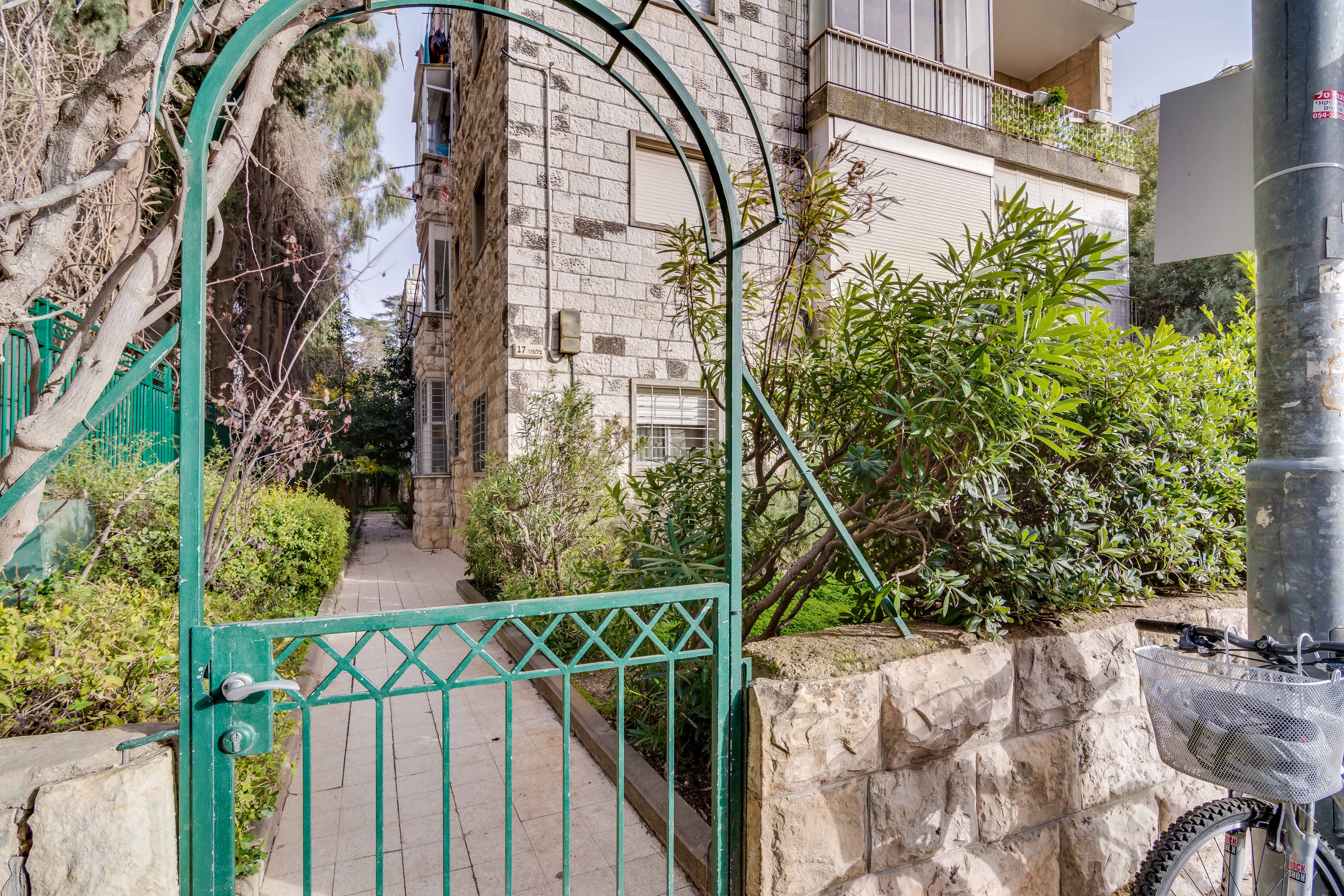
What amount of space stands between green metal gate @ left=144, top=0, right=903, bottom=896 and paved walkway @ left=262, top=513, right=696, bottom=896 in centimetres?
43

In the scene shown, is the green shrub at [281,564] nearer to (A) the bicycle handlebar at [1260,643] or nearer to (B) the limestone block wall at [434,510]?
(B) the limestone block wall at [434,510]

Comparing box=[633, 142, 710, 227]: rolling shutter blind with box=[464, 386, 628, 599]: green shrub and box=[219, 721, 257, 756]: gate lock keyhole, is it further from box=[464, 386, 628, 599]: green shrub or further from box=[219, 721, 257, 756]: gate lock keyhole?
box=[219, 721, 257, 756]: gate lock keyhole

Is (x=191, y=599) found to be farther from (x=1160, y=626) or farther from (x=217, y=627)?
(x=1160, y=626)

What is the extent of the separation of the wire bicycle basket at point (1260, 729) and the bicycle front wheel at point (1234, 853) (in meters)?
0.22

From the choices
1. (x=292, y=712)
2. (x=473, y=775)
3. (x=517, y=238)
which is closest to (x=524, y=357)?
(x=517, y=238)

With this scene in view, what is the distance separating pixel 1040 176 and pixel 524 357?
8.96 metres

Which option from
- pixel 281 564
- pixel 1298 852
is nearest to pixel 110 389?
pixel 1298 852

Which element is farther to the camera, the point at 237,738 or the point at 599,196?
the point at 599,196

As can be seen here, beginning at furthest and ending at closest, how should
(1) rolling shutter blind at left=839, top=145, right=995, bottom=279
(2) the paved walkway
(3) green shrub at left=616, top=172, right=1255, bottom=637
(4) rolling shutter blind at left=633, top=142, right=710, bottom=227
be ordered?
(1) rolling shutter blind at left=839, top=145, right=995, bottom=279 → (4) rolling shutter blind at left=633, top=142, right=710, bottom=227 → (2) the paved walkway → (3) green shrub at left=616, top=172, right=1255, bottom=637

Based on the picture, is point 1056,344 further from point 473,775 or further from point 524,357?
point 524,357

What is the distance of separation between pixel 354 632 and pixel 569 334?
5.31m

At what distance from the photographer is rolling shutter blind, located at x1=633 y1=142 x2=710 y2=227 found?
7.20 meters

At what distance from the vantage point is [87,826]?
1237mm

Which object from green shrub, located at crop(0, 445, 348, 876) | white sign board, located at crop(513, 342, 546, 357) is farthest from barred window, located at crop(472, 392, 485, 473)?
green shrub, located at crop(0, 445, 348, 876)
